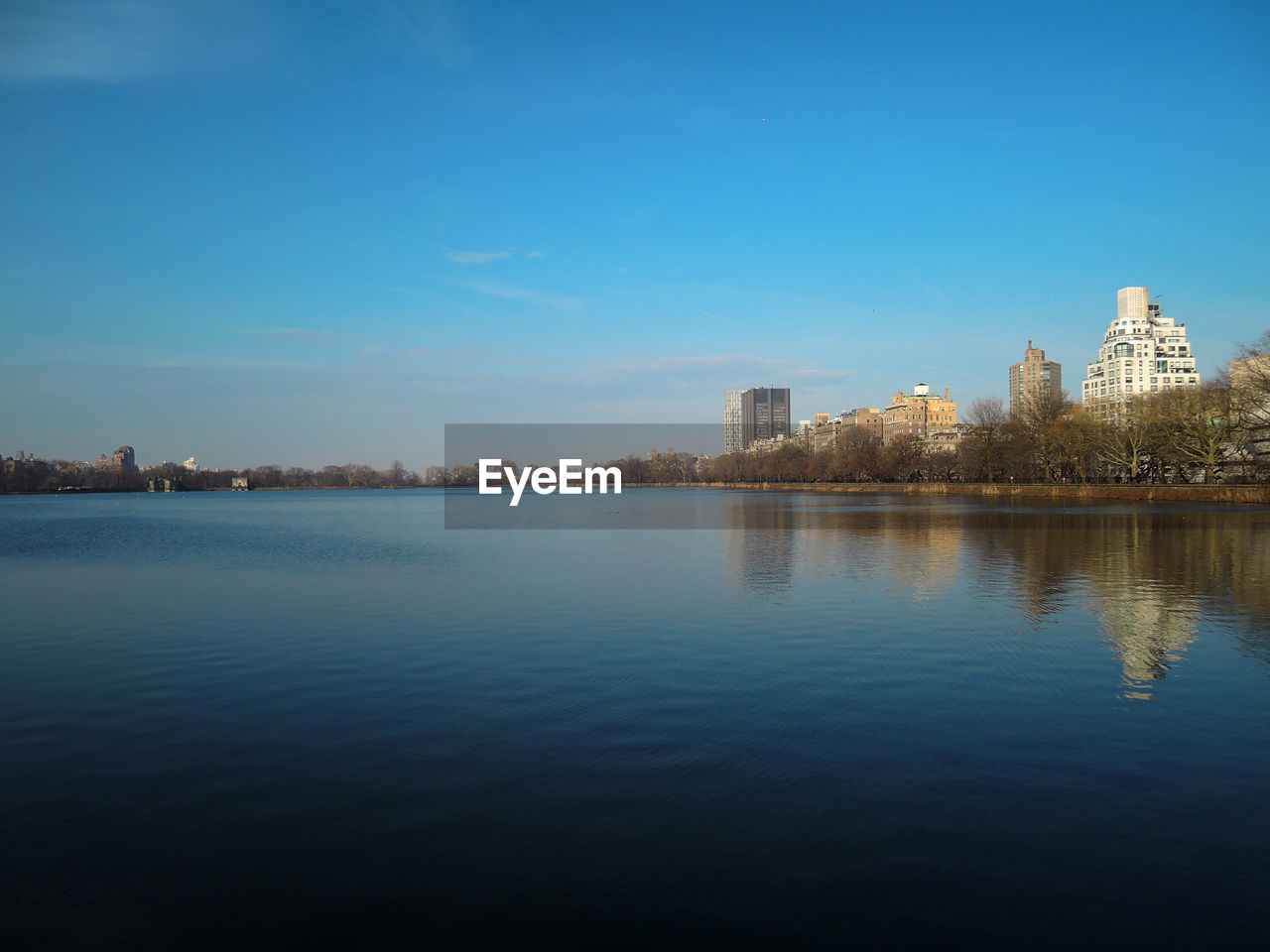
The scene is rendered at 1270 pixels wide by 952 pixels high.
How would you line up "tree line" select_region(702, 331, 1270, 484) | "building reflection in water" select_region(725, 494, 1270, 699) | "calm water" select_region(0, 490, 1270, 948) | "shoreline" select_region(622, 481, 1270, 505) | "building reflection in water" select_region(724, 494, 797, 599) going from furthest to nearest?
"tree line" select_region(702, 331, 1270, 484) < "shoreline" select_region(622, 481, 1270, 505) < "building reflection in water" select_region(724, 494, 797, 599) < "building reflection in water" select_region(725, 494, 1270, 699) < "calm water" select_region(0, 490, 1270, 948)

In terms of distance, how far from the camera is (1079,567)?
21.5 metres

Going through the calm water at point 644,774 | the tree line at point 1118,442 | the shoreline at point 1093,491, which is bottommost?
the calm water at point 644,774

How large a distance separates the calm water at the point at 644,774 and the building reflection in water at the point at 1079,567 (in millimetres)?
214

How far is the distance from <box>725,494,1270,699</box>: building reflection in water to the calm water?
21 cm

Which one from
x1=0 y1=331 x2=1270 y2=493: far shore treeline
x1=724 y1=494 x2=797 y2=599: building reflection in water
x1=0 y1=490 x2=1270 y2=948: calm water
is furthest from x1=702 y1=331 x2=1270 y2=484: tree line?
x1=0 y1=490 x2=1270 y2=948: calm water

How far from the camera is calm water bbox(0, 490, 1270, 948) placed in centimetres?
475

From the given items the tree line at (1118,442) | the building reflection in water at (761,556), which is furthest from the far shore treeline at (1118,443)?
the building reflection in water at (761,556)

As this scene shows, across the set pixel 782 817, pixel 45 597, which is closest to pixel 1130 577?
pixel 782 817

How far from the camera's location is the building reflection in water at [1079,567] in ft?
42.6

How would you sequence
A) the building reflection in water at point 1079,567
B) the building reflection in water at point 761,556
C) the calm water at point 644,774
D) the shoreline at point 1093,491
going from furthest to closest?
the shoreline at point 1093,491, the building reflection in water at point 761,556, the building reflection in water at point 1079,567, the calm water at point 644,774

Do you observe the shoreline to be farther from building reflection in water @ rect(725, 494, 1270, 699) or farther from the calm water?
→ the calm water

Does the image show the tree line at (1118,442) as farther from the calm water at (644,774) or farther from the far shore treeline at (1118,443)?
the calm water at (644,774)

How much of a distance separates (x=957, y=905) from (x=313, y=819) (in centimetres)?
437

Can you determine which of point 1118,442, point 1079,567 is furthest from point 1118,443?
point 1079,567
